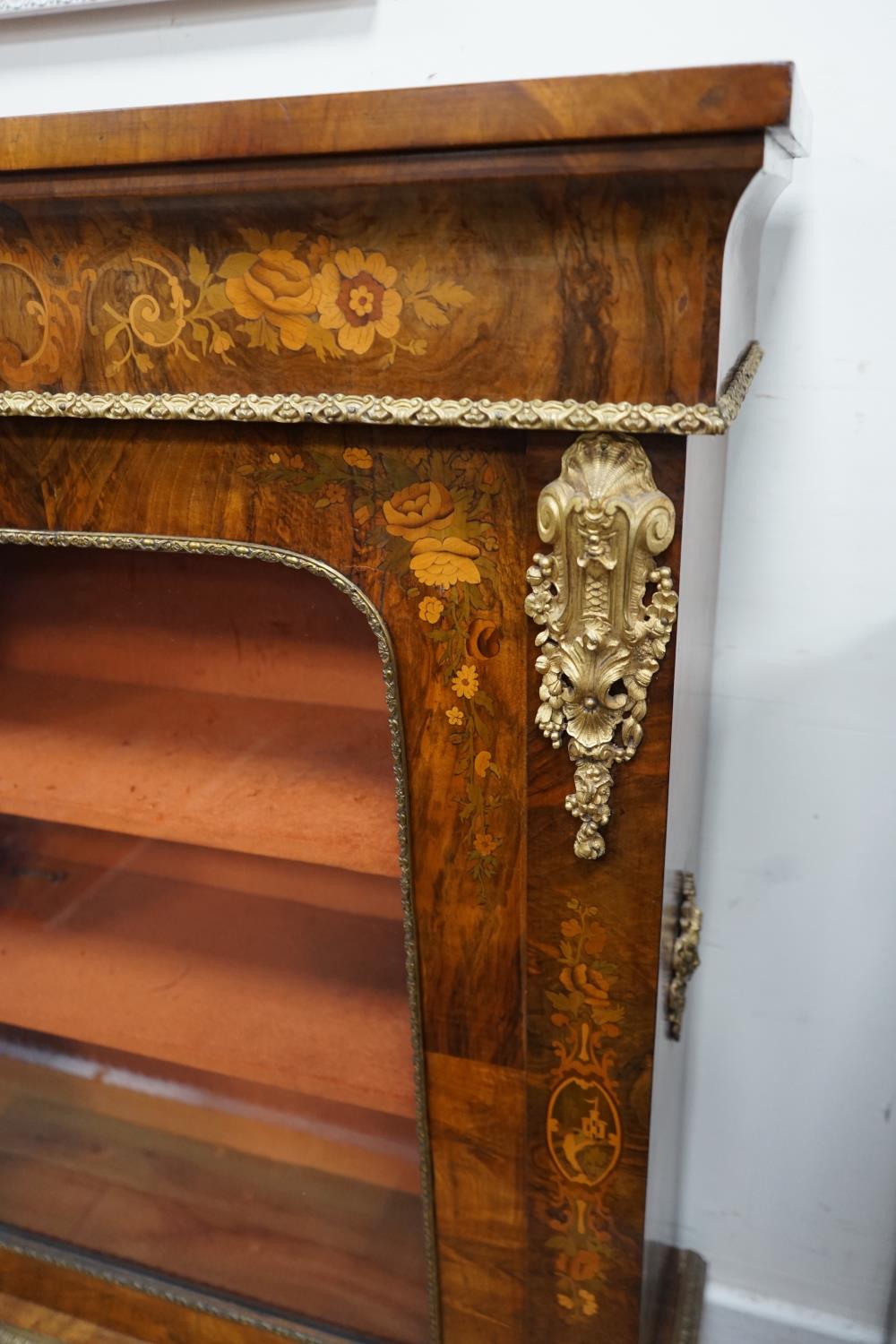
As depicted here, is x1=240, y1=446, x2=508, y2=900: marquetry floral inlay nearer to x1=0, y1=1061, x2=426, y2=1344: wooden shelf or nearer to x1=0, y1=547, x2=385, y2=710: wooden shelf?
x1=0, y1=547, x2=385, y2=710: wooden shelf

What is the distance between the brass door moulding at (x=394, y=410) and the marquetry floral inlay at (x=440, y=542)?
0.08ft

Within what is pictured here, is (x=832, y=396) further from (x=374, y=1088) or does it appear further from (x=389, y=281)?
(x=374, y=1088)

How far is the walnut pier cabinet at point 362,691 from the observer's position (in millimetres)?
491

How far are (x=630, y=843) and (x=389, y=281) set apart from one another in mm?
304

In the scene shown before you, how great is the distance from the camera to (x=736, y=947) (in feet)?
3.08

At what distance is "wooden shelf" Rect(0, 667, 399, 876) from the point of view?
684 mm

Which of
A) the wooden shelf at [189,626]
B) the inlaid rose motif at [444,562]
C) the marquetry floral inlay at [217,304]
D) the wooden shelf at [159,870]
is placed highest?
the marquetry floral inlay at [217,304]

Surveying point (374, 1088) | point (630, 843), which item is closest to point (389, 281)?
point (630, 843)

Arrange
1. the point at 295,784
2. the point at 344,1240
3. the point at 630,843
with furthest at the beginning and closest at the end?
the point at 344,1240
the point at 295,784
the point at 630,843

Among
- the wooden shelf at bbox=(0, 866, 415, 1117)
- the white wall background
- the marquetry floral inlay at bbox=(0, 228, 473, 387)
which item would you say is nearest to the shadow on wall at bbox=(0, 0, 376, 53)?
the white wall background

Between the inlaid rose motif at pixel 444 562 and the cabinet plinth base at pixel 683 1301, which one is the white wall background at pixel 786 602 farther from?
the inlaid rose motif at pixel 444 562

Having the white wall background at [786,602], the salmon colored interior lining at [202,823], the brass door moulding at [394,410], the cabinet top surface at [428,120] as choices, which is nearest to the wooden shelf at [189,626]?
the salmon colored interior lining at [202,823]

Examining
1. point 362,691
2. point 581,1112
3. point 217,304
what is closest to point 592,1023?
point 581,1112

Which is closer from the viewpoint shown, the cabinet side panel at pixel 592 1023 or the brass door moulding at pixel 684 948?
the cabinet side panel at pixel 592 1023
